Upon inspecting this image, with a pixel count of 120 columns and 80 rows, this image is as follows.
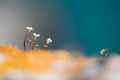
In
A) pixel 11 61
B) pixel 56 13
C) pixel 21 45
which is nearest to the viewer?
pixel 11 61

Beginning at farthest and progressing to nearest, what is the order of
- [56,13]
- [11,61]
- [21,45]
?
[56,13]
[21,45]
[11,61]

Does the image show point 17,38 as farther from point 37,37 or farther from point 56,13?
point 56,13

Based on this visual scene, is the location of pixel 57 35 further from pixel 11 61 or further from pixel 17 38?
pixel 11 61

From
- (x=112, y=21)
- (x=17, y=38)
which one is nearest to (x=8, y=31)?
(x=17, y=38)

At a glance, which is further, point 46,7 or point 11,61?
point 46,7

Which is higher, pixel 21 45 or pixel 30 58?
pixel 21 45

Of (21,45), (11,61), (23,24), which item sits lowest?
(11,61)

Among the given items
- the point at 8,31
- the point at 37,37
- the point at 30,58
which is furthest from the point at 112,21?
the point at 30,58
